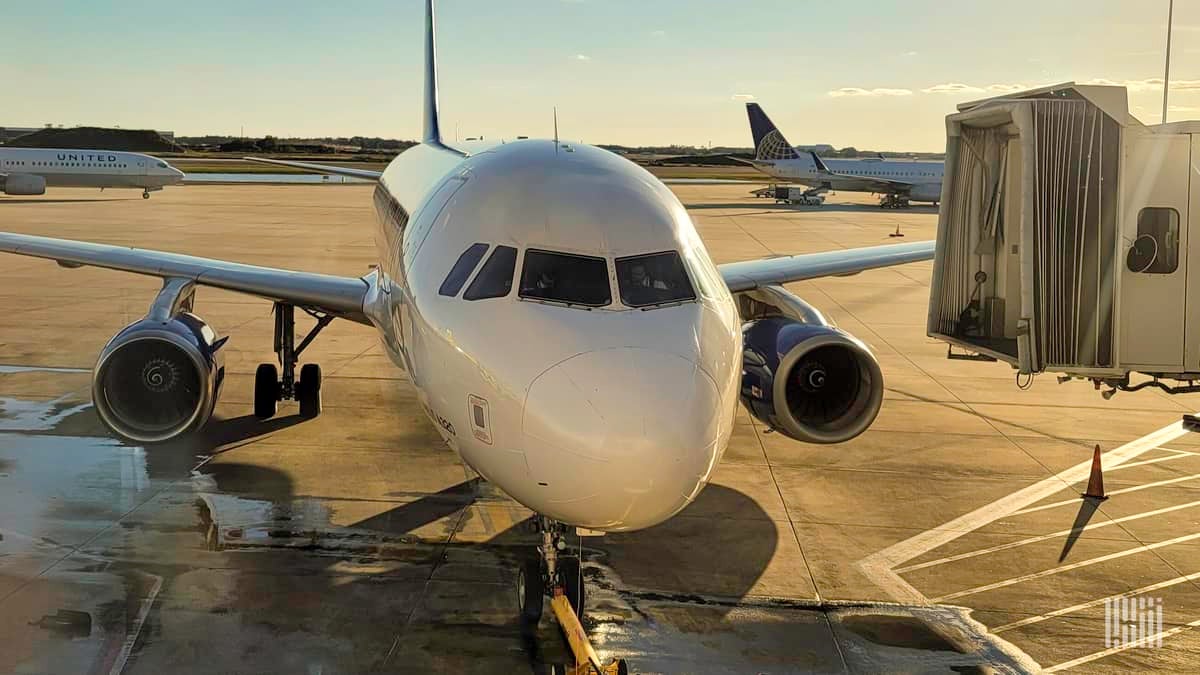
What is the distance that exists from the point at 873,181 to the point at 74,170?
166 ft

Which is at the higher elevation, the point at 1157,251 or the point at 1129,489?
the point at 1157,251

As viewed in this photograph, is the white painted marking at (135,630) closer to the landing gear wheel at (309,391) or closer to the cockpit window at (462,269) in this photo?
the cockpit window at (462,269)

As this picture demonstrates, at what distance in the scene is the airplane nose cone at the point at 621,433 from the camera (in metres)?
6.45

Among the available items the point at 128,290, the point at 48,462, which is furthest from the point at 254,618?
the point at 128,290

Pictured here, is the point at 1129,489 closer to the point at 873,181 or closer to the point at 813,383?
the point at 813,383

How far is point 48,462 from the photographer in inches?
504

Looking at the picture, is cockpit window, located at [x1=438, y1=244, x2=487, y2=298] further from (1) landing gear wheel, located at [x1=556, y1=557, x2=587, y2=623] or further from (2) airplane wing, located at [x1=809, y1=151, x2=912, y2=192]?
(2) airplane wing, located at [x1=809, y1=151, x2=912, y2=192]

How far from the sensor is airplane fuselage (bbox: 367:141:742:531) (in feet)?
21.4

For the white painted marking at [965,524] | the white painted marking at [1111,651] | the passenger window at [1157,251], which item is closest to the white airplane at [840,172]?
the white painted marking at [965,524]

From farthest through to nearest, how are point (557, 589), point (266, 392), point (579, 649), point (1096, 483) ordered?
1. point (266, 392)
2. point (1096, 483)
3. point (557, 589)
4. point (579, 649)

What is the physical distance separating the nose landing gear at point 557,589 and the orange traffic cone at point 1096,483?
700 centimetres

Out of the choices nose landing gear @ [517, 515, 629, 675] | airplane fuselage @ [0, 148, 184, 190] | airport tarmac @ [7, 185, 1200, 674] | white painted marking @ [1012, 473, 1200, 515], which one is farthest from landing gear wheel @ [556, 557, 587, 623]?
airplane fuselage @ [0, 148, 184, 190]

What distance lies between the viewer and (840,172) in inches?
2948

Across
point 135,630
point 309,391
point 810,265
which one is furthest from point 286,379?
point 810,265
